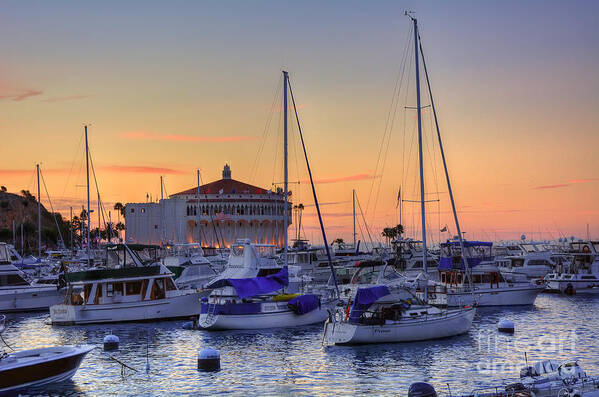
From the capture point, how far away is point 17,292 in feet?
168

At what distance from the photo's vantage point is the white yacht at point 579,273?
2500 inches

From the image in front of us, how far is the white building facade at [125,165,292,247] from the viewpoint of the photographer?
424 feet

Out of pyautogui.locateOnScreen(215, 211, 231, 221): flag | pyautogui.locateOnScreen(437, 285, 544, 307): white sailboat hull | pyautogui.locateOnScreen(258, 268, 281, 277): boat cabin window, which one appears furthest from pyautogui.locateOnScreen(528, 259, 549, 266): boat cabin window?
pyautogui.locateOnScreen(215, 211, 231, 221): flag

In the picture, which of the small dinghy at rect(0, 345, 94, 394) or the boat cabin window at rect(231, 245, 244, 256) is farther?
the boat cabin window at rect(231, 245, 244, 256)

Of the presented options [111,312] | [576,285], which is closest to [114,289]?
[111,312]

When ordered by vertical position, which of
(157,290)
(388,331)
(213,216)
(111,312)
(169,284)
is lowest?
(388,331)

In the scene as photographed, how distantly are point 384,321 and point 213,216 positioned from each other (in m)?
95.9

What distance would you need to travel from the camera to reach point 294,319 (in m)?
40.5

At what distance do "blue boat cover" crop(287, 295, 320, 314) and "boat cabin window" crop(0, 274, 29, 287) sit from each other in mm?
23128

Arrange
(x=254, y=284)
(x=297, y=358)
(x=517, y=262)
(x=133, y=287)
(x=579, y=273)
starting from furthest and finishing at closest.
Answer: (x=517, y=262) < (x=579, y=273) < (x=133, y=287) < (x=254, y=284) < (x=297, y=358)

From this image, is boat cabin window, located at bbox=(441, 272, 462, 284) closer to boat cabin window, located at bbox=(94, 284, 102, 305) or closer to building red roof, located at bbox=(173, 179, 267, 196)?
boat cabin window, located at bbox=(94, 284, 102, 305)

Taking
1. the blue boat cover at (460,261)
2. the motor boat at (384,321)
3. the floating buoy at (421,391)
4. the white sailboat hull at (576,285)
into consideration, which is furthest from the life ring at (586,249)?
the floating buoy at (421,391)

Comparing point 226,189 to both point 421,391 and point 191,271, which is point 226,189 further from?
point 421,391

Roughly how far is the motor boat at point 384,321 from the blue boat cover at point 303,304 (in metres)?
5.72
